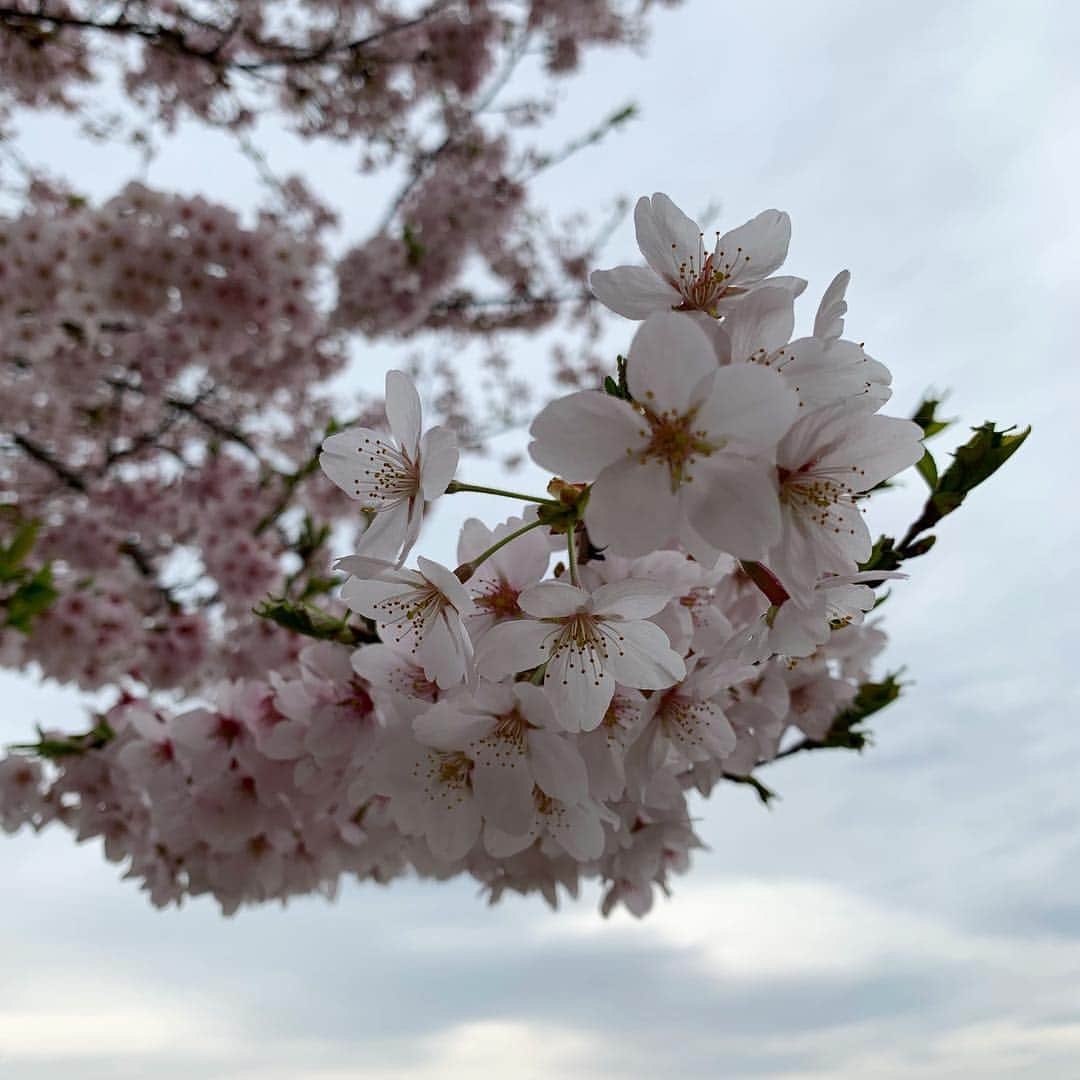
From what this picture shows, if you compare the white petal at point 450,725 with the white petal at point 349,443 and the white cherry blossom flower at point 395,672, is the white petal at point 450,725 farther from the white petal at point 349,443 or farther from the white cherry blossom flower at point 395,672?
the white petal at point 349,443

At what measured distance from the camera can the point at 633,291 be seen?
3.84 ft

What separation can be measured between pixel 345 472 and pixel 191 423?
731 cm

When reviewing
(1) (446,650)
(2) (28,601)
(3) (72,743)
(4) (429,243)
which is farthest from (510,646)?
(4) (429,243)

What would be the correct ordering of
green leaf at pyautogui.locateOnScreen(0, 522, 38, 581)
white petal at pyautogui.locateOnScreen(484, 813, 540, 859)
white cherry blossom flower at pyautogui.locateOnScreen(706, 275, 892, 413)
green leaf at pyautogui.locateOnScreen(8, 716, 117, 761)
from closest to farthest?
1. white cherry blossom flower at pyautogui.locateOnScreen(706, 275, 892, 413)
2. white petal at pyautogui.locateOnScreen(484, 813, 540, 859)
3. green leaf at pyautogui.locateOnScreen(8, 716, 117, 761)
4. green leaf at pyautogui.locateOnScreen(0, 522, 38, 581)

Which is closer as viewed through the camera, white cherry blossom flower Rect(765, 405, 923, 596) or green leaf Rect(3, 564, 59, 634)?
white cherry blossom flower Rect(765, 405, 923, 596)

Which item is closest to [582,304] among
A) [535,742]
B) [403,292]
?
[403,292]

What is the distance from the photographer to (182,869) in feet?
7.38

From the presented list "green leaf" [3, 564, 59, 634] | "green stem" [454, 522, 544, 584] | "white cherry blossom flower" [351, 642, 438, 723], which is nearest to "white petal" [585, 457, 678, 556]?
"green stem" [454, 522, 544, 584]

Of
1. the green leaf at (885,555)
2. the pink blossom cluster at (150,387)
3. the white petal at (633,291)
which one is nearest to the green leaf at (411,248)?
the pink blossom cluster at (150,387)

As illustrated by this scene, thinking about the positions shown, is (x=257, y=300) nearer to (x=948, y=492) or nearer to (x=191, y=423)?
(x=191, y=423)

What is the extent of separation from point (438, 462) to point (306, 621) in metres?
0.62

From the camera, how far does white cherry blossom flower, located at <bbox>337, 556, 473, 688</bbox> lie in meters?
1.05

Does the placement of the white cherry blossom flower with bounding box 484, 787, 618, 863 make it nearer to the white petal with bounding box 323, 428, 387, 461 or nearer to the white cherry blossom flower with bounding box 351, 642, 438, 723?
the white cherry blossom flower with bounding box 351, 642, 438, 723

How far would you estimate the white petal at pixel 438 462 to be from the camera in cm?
104
